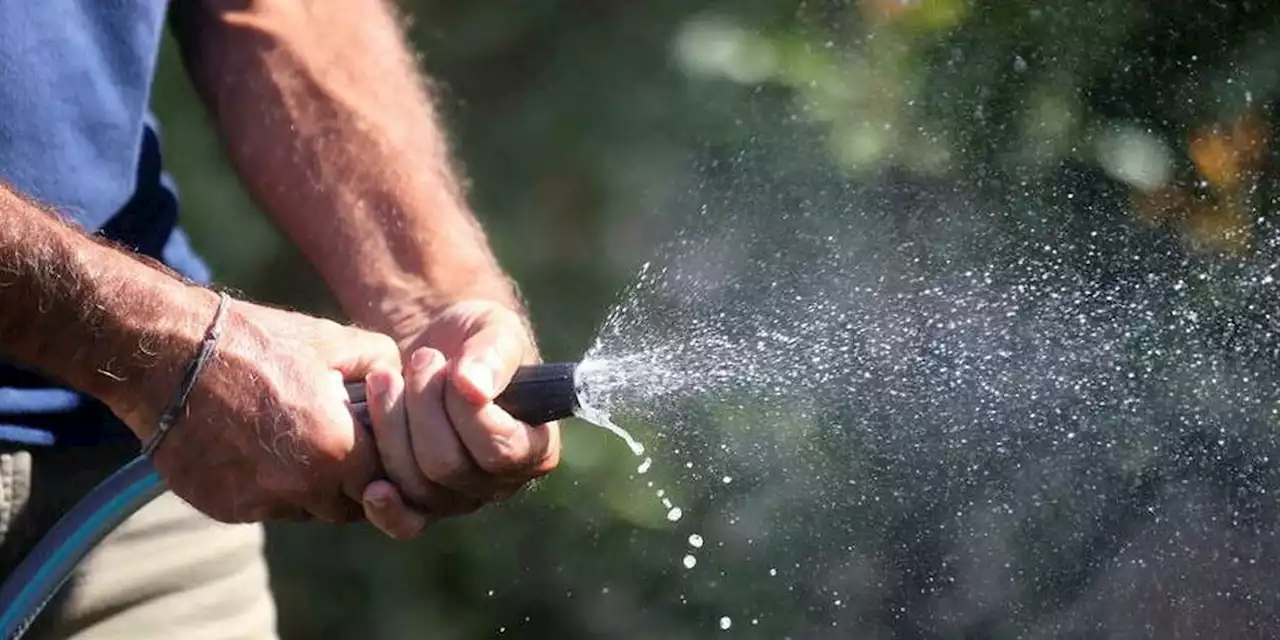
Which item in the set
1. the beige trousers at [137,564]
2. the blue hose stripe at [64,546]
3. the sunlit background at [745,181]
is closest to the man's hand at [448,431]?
the blue hose stripe at [64,546]

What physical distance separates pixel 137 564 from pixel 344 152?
1.65 ft

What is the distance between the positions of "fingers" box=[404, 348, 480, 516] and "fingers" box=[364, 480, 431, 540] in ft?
0.08

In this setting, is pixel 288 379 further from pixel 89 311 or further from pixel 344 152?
pixel 344 152

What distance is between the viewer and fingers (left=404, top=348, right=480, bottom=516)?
1.60 metres

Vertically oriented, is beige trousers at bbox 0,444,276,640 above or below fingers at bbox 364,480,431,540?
above

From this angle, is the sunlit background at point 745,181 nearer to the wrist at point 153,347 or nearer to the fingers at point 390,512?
the fingers at point 390,512

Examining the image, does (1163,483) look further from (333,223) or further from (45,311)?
(45,311)

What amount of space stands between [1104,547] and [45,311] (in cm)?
143

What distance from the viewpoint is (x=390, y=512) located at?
5.32ft

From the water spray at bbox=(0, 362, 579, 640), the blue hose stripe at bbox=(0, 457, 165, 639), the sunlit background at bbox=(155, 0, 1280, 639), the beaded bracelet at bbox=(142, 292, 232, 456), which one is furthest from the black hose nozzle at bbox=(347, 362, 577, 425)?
the sunlit background at bbox=(155, 0, 1280, 639)

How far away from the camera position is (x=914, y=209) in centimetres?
259

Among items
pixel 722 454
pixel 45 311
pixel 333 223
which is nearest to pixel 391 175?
pixel 333 223

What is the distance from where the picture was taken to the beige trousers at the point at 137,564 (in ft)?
6.13

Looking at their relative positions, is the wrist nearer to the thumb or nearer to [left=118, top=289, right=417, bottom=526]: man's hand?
[left=118, top=289, right=417, bottom=526]: man's hand
